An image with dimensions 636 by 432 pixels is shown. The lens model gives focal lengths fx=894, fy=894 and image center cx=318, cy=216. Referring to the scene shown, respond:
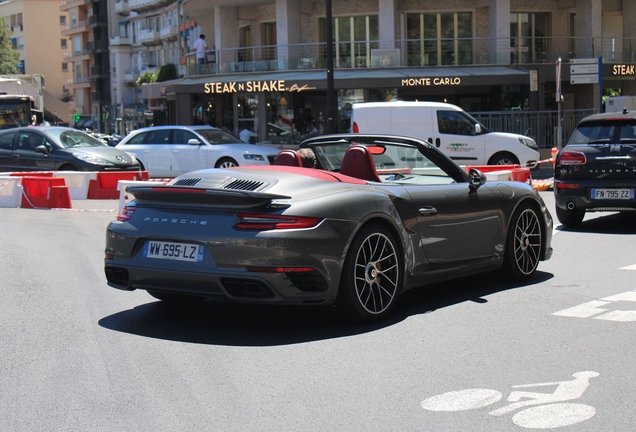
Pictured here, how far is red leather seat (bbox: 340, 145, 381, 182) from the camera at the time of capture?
7.15 m

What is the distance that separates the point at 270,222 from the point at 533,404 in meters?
2.22

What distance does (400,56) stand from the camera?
3606cm

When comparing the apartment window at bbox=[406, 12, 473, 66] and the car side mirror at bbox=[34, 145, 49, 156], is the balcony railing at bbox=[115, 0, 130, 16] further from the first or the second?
the car side mirror at bbox=[34, 145, 49, 156]

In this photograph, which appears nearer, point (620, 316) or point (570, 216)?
point (620, 316)

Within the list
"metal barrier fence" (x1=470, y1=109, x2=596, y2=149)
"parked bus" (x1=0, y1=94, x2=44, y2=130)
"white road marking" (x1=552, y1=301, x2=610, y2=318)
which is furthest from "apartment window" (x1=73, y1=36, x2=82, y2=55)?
"white road marking" (x1=552, y1=301, x2=610, y2=318)

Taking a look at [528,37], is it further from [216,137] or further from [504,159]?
[216,137]

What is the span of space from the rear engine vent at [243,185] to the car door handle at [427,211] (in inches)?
55.2

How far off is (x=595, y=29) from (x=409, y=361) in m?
34.3

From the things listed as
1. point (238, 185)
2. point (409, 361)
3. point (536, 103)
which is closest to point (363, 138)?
point (238, 185)

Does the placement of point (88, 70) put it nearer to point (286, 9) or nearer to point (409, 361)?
point (286, 9)

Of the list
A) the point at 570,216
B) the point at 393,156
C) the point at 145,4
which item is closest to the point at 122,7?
the point at 145,4

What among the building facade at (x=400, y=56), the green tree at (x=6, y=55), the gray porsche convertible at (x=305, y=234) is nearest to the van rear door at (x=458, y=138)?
the building facade at (x=400, y=56)

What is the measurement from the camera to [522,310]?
703cm

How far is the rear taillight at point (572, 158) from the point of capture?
40.5 ft
